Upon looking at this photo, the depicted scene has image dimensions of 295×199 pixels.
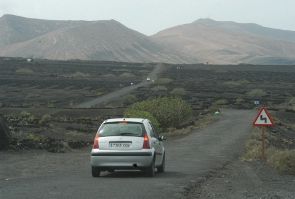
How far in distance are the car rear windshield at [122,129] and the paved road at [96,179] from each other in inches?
47.7

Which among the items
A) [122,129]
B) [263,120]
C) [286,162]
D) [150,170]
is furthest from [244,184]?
[263,120]

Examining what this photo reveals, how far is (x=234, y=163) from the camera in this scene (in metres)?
26.1

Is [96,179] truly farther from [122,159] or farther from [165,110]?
[165,110]

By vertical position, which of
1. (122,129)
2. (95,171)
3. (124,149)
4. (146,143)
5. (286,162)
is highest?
(122,129)

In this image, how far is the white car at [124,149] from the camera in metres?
18.3

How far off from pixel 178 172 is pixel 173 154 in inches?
389

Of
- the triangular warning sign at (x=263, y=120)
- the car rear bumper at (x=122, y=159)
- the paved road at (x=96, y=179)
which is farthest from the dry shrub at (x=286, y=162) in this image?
the car rear bumper at (x=122, y=159)

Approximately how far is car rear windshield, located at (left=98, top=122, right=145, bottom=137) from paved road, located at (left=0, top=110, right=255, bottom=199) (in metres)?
1.21

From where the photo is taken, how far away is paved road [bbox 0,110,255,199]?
15023 millimetres

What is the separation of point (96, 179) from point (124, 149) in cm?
110

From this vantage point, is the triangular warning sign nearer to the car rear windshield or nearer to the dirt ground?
the dirt ground

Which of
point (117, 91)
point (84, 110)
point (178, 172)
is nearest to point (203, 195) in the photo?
point (178, 172)

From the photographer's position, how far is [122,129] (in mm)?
18875

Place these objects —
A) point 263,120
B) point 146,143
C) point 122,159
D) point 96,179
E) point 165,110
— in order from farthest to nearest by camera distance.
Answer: point 165,110 < point 263,120 < point 146,143 < point 96,179 < point 122,159
